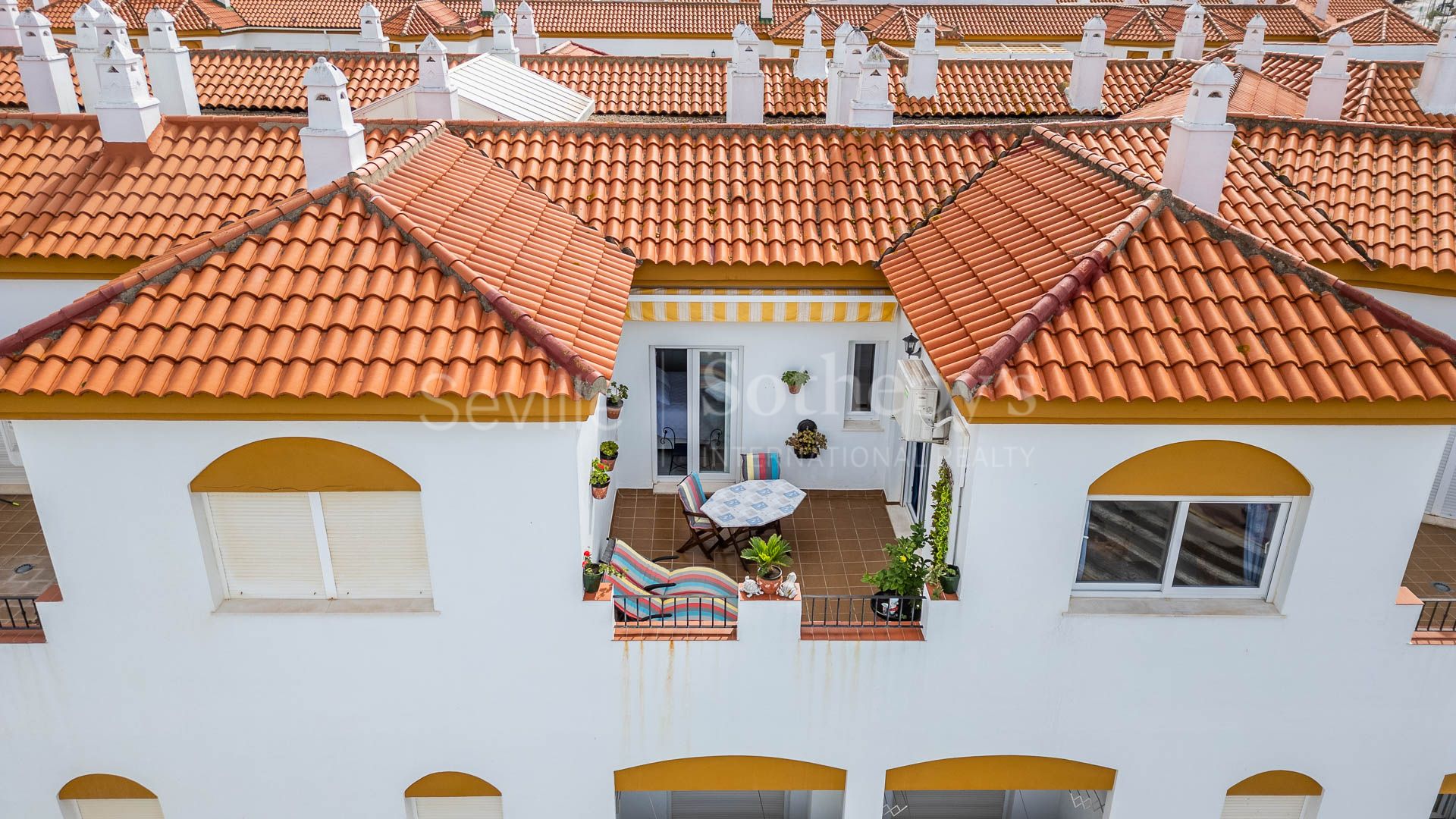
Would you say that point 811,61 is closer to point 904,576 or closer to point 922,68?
point 922,68

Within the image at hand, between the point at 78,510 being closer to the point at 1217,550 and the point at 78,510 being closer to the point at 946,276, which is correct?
the point at 946,276

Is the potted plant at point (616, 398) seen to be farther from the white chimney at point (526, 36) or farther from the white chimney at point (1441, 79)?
the white chimney at point (1441, 79)

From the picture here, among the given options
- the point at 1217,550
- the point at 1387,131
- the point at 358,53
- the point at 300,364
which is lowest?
the point at 1217,550

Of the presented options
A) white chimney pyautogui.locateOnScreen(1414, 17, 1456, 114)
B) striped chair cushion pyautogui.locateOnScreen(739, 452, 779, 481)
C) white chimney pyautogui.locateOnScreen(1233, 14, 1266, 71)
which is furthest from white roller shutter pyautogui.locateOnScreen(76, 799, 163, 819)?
white chimney pyautogui.locateOnScreen(1233, 14, 1266, 71)

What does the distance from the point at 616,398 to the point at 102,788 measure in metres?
9.33

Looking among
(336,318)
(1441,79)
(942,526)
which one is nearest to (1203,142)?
(942,526)

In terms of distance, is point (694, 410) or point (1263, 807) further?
point (694, 410)

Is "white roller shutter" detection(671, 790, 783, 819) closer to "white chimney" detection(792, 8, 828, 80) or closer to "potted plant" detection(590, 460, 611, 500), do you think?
"potted plant" detection(590, 460, 611, 500)

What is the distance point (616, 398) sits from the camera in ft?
54.1

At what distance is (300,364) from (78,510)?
3.46 m

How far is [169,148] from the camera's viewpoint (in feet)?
55.4

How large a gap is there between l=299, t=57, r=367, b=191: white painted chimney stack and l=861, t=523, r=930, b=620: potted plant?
9.36 meters

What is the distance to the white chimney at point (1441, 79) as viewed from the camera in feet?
85.9

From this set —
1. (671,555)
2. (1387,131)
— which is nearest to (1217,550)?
(671,555)
